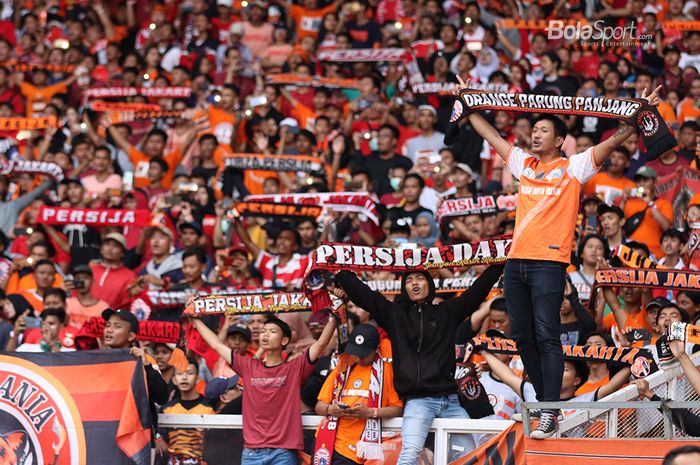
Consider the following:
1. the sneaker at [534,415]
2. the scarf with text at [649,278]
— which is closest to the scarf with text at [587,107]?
the scarf with text at [649,278]

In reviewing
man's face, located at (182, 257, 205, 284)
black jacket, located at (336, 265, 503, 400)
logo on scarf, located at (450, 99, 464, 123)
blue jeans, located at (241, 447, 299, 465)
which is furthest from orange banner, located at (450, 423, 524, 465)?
man's face, located at (182, 257, 205, 284)

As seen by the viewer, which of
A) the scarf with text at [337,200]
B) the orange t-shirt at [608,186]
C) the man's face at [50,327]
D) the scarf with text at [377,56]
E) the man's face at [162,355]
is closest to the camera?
the man's face at [162,355]

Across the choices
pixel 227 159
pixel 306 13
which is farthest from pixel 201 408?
pixel 306 13

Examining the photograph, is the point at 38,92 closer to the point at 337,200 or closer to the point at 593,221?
the point at 337,200

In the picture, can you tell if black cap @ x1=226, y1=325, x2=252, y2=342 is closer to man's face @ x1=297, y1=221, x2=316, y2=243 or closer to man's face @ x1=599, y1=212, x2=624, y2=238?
man's face @ x1=297, y1=221, x2=316, y2=243

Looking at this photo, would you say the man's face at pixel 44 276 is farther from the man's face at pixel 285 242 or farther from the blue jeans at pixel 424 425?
the blue jeans at pixel 424 425

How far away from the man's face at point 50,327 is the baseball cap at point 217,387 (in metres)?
1.83

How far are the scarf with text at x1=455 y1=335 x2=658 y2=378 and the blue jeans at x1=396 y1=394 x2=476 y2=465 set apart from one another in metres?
0.45

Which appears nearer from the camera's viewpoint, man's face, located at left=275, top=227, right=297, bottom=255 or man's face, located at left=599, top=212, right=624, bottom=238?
man's face, located at left=599, top=212, right=624, bottom=238

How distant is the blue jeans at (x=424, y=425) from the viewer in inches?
331

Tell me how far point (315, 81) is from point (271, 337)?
7.40m

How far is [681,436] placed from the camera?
7.73 meters

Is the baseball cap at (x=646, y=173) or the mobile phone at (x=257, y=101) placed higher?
the mobile phone at (x=257, y=101)

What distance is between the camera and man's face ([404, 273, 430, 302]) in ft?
29.6
